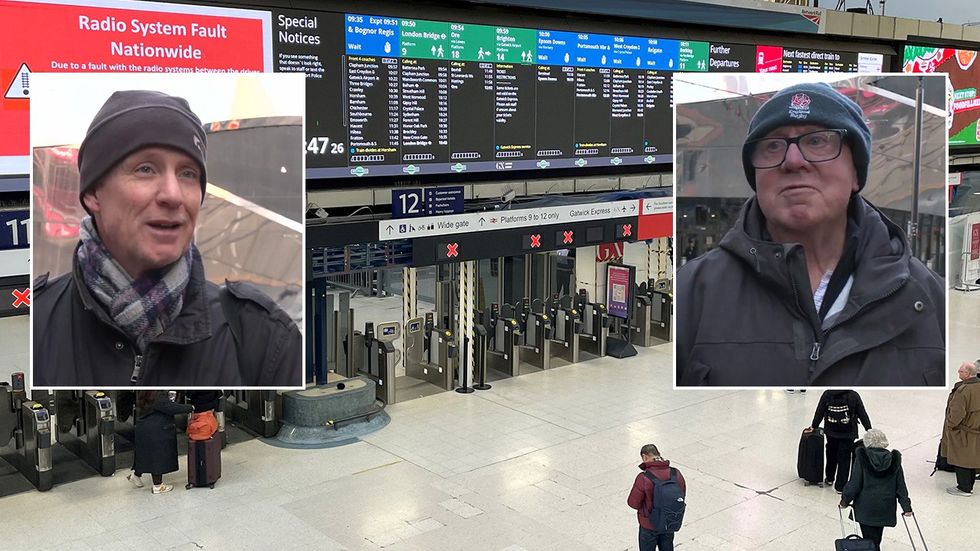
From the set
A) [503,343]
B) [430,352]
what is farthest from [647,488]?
[503,343]

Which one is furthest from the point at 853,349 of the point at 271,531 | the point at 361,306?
the point at 361,306

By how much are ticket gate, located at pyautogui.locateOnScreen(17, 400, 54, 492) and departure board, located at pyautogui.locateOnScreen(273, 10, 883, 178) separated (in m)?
3.43

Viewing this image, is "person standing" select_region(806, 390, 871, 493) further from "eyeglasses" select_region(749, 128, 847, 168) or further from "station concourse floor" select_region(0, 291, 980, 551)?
"eyeglasses" select_region(749, 128, 847, 168)

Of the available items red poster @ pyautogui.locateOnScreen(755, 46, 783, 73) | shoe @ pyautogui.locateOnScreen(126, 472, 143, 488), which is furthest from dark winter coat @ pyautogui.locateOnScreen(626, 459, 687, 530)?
red poster @ pyautogui.locateOnScreen(755, 46, 783, 73)

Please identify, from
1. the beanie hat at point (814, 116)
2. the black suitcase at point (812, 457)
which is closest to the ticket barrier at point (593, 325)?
the black suitcase at point (812, 457)

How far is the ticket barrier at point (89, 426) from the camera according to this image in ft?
30.9

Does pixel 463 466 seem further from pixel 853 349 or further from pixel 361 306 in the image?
pixel 361 306

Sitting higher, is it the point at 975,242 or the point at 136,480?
the point at 975,242

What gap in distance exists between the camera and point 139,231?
3908 millimetres

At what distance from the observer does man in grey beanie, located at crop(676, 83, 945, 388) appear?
4.09m

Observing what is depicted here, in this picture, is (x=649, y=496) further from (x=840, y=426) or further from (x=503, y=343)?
(x=503, y=343)

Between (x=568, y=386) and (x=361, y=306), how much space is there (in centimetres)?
640

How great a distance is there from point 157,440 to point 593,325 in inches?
296

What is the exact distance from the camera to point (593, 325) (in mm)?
14820
